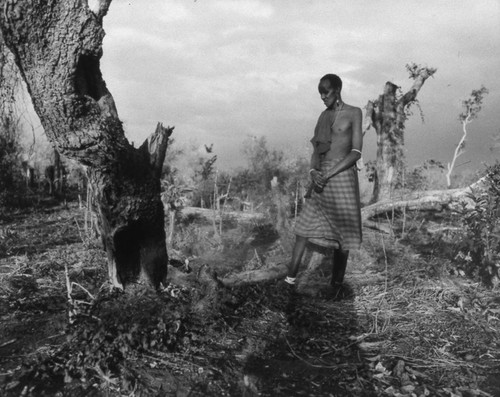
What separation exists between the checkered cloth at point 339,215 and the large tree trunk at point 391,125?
10.0m

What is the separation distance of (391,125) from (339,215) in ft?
35.4

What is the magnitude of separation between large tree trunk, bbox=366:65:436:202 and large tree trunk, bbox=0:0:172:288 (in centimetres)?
1107

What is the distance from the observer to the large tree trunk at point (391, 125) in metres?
13.6

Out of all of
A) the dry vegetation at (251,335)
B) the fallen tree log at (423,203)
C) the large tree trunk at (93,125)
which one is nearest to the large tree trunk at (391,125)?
the fallen tree log at (423,203)

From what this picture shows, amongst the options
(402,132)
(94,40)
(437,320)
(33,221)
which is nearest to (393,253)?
(437,320)

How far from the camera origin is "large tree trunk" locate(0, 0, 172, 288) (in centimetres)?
302

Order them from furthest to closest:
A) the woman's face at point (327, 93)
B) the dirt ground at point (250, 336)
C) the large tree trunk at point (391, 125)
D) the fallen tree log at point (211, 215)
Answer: the large tree trunk at point (391, 125) < the fallen tree log at point (211, 215) < the woman's face at point (327, 93) < the dirt ground at point (250, 336)

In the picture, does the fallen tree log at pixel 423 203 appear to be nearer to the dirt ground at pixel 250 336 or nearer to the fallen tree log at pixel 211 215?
the fallen tree log at pixel 211 215

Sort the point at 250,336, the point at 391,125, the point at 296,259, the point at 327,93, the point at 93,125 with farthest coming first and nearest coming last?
the point at 391,125
the point at 296,259
the point at 327,93
the point at 93,125
the point at 250,336

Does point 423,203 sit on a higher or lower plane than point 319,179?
lower

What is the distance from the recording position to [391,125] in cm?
1374

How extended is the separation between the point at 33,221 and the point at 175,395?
8.68 metres

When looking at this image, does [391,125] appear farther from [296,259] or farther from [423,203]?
[296,259]

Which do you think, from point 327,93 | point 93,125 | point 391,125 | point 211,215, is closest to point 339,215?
point 327,93
